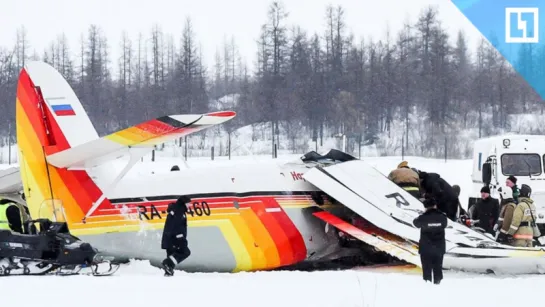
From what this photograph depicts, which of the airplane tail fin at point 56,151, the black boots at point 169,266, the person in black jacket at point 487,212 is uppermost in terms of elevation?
the airplane tail fin at point 56,151

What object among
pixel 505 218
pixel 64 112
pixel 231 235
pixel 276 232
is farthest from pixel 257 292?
pixel 505 218

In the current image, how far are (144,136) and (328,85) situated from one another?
36079mm

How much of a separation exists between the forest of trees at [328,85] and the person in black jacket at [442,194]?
27772 mm

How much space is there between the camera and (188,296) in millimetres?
7730

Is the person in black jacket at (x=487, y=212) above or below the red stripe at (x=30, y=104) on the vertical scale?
below

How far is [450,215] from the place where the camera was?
13.9 m

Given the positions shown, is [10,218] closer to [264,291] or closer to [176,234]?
[176,234]

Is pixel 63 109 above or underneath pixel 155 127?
above

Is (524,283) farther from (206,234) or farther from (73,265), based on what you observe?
(73,265)

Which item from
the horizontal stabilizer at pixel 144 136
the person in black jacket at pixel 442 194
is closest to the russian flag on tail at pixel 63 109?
the horizontal stabilizer at pixel 144 136

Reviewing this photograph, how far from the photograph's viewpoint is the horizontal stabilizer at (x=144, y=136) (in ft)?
30.4

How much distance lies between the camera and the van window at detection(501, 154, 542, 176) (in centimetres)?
1675

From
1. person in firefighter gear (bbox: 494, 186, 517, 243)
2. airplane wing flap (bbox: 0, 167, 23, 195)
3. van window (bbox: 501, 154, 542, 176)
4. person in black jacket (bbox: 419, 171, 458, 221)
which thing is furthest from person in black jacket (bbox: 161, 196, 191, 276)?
van window (bbox: 501, 154, 542, 176)

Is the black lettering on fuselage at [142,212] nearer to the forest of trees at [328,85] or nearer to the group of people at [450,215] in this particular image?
the group of people at [450,215]
